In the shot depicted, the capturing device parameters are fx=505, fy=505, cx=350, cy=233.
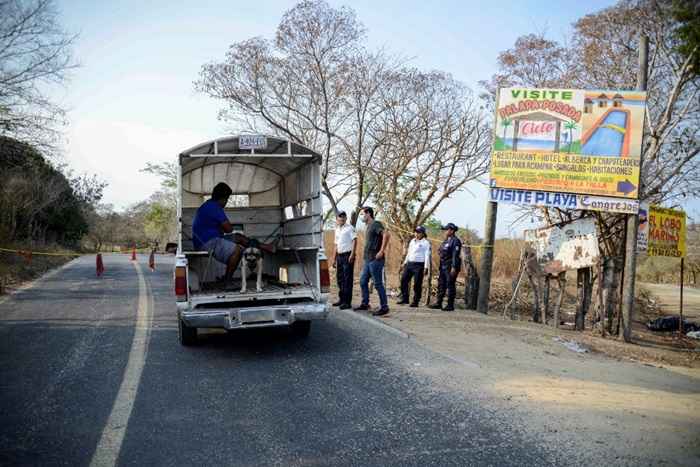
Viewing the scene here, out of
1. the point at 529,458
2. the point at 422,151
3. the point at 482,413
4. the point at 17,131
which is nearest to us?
the point at 529,458

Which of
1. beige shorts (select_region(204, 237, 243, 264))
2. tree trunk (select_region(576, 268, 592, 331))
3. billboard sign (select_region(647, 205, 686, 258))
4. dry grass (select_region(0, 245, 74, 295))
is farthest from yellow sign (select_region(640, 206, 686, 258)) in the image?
dry grass (select_region(0, 245, 74, 295))

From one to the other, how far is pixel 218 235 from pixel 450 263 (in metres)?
5.11

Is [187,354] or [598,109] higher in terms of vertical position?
[598,109]

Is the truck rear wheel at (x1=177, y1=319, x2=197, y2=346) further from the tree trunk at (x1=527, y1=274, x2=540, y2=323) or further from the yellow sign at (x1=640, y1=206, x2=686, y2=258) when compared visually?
the yellow sign at (x1=640, y1=206, x2=686, y2=258)

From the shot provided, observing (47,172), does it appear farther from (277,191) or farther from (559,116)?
(559,116)

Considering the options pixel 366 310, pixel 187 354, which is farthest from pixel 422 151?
pixel 187 354

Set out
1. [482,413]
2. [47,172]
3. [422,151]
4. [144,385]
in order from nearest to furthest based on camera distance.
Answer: [482,413], [144,385], [422,151], [47,172]

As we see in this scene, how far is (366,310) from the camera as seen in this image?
9.87 meters

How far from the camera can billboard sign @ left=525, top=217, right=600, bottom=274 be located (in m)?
9.41

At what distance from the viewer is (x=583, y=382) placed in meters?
5.56

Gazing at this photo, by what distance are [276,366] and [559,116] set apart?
728cm

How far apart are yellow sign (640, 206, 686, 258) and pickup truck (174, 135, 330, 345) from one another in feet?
20.6

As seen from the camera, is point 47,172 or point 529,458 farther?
point 47,172

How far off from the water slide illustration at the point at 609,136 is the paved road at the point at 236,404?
541 centimetres
